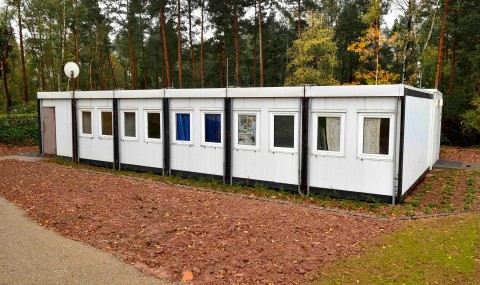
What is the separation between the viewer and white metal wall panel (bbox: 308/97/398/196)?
30.7 ft

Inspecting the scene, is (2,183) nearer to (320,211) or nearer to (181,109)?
(181,109)

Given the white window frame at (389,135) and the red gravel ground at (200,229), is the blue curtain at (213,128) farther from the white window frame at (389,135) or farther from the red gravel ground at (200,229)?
the white window frame at (389,135)

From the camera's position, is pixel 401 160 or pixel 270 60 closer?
pixel 401 160

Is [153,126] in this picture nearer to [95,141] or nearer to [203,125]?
[203,125]

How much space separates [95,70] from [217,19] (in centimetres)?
1937

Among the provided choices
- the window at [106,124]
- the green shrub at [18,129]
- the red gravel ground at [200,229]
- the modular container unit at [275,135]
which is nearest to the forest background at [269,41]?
the green shrub at [18,129]

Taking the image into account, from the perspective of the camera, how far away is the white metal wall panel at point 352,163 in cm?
937

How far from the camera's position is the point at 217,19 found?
93.5 ft

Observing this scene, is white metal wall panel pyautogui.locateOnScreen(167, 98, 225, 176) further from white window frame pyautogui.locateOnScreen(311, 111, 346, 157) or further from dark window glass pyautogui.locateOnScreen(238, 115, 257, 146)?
white window frame pyautogui.locateOnScreen(311, 111, 346, 157)

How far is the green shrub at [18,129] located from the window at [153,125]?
11.1 m

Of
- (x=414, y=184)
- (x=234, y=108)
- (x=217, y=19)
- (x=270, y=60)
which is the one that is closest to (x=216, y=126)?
(x=234, y=108)

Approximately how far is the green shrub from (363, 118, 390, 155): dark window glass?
60.7 ft

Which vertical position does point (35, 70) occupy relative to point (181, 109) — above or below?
above

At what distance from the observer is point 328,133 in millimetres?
10180
